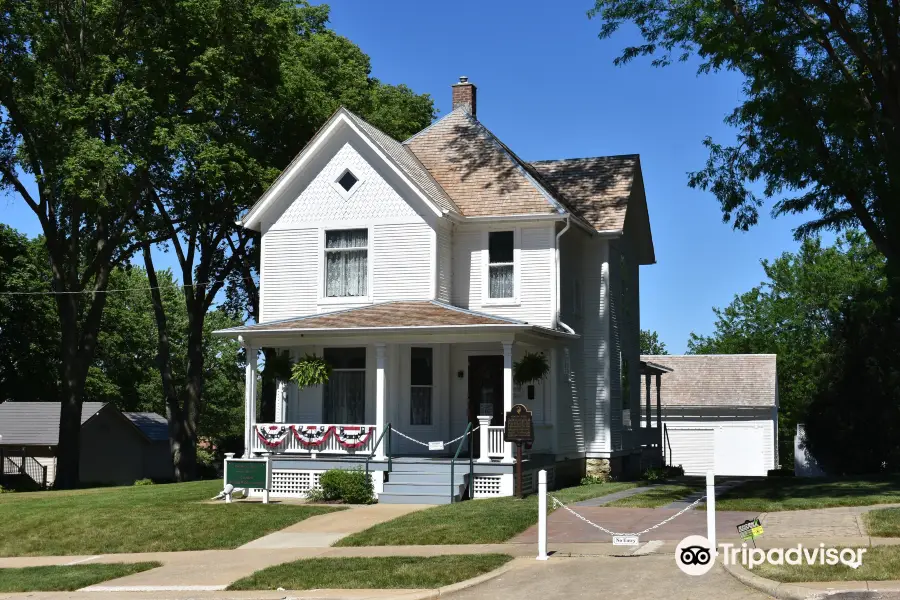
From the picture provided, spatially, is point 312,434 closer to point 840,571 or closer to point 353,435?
point 353,435

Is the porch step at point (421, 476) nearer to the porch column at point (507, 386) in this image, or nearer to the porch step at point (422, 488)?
the porch step at point (422, 488)

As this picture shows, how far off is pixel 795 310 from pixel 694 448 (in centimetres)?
2730

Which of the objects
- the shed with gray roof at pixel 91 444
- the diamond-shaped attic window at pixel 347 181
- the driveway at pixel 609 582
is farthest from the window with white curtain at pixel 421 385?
the shed with gray roof at pixel 91 444

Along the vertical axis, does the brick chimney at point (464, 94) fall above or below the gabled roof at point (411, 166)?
above

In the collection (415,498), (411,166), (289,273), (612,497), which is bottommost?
(415,498)

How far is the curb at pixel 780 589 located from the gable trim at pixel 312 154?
49.1 ft

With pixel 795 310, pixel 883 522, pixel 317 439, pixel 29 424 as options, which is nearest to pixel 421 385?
pixel 317 439

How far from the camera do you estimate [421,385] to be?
82.9ft

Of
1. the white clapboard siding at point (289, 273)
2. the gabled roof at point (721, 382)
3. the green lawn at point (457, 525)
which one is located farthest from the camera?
the gabled roof at point (721, 382)

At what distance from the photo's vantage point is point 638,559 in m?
13.2

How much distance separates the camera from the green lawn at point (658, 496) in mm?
19375

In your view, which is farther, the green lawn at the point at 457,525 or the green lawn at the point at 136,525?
the green lawn at the point at 136,525

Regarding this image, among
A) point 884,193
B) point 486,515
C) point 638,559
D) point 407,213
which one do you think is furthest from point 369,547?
point 884,193

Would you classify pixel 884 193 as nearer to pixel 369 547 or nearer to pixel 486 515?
pixel 486 515
